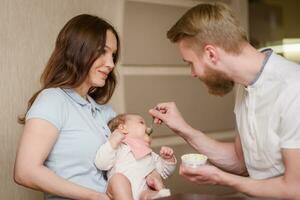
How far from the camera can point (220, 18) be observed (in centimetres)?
169

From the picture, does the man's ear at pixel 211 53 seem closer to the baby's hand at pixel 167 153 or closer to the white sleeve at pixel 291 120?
the white sleeve at pixel 291 120

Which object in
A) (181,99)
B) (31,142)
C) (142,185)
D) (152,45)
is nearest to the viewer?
(31,142)

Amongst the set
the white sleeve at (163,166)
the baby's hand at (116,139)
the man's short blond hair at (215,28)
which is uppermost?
the man's short blond hair at (215,28)

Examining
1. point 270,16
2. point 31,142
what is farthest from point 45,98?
point 270,16

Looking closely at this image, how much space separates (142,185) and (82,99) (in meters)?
0.44

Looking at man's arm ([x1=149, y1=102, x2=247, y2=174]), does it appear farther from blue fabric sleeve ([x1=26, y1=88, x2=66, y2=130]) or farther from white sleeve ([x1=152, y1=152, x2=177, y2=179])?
blue fabric sleeve ([x1=26, y1=88, x2=66, y2=130])

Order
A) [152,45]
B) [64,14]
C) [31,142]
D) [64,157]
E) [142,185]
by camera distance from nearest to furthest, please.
→ 1. [31,142]
2. [64,157]
3. [142,185]
4. [64,14]
5. [152,45]

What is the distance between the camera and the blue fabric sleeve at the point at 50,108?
1593mm

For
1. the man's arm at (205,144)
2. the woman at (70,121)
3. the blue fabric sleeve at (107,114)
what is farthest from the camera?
the man's arm at (205,144)

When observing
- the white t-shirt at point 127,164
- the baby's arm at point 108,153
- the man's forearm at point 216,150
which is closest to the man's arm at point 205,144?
the man's forearm at point 216,150

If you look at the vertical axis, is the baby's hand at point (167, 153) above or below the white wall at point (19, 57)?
below

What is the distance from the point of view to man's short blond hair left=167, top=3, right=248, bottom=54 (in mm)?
1687

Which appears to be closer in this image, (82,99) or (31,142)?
(31,142)

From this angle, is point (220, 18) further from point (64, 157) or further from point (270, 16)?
point (270, 16)
